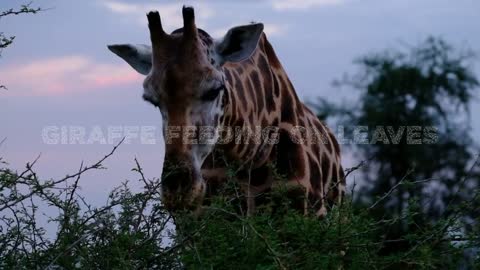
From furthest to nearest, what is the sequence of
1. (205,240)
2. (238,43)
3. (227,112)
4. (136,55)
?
(136,55) → (238,43) → (227,112) → (205,240)

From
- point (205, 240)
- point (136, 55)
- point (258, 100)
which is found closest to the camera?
point (205, 240)

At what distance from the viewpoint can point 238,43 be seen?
6250 mm

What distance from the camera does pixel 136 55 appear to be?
643 cm

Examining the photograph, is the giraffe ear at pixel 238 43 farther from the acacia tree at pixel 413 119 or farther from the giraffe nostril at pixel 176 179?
the acacia tree at pixel 413 119

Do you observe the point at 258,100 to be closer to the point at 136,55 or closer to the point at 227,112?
the point at 227,112

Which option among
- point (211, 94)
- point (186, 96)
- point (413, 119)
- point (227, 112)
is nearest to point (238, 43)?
point (227, 112)

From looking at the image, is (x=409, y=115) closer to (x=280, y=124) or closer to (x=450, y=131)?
(x=450, y=131)

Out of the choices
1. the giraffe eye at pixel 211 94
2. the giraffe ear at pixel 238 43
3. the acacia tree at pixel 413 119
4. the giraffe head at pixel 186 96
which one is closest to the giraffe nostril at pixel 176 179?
the giraffe head at pixel 186 96

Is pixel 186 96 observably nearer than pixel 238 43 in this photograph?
Yes

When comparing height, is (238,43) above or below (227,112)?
above

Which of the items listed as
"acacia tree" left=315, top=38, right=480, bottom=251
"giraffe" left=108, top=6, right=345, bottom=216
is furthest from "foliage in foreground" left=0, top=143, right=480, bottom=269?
"acacia tree" left=315, top=38, right=480, bottom=251

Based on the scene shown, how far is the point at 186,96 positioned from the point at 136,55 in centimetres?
108

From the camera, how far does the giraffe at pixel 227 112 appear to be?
539 centimetres

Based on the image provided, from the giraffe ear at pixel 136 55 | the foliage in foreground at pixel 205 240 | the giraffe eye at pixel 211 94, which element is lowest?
the foliage in foreground at pixel 205 240
